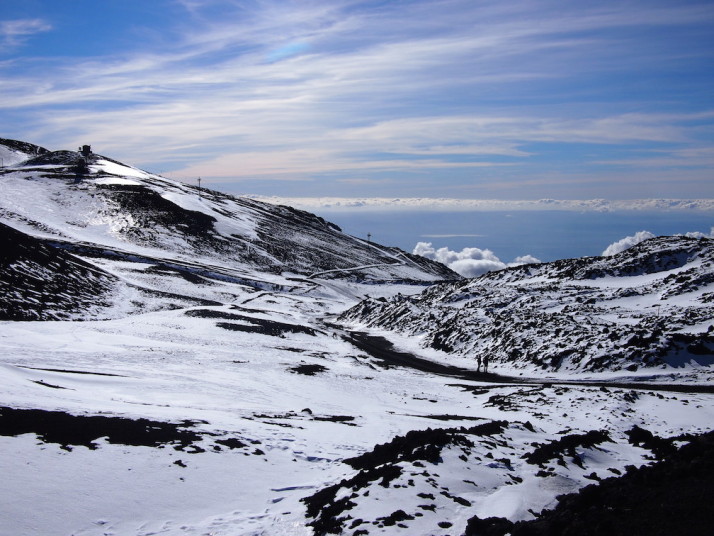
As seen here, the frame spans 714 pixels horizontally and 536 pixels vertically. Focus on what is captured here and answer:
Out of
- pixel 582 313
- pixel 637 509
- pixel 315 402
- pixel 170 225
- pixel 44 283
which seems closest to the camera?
pixel 637 509

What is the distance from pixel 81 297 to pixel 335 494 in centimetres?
5720

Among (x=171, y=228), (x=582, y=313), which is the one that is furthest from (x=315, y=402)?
(x=171, y=228)

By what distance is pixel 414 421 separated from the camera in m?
25.9

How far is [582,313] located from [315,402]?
3915cm

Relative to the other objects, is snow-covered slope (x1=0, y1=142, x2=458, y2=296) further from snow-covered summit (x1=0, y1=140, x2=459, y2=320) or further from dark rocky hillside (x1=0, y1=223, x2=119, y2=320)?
dark rocky hillside (x1=0, y1=223, x2=119, y2=320)

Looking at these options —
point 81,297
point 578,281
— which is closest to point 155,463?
point 81,297

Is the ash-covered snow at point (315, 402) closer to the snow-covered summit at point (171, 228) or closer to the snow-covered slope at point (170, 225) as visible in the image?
the snow-covered summit at point (171, 228)

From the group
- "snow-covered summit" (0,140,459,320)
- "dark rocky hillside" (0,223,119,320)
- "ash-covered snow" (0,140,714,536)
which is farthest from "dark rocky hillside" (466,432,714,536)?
"snow-covered summit" (0,140,459,320)

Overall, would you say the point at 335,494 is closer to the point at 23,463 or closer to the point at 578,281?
the point at 23,463

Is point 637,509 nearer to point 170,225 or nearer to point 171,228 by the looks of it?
point 171,228

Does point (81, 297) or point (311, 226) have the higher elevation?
point (311, 226)

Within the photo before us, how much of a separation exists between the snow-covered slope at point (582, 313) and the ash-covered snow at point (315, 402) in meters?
0.31

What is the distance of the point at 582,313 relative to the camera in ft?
187

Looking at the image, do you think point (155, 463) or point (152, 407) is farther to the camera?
point (152, 407)
